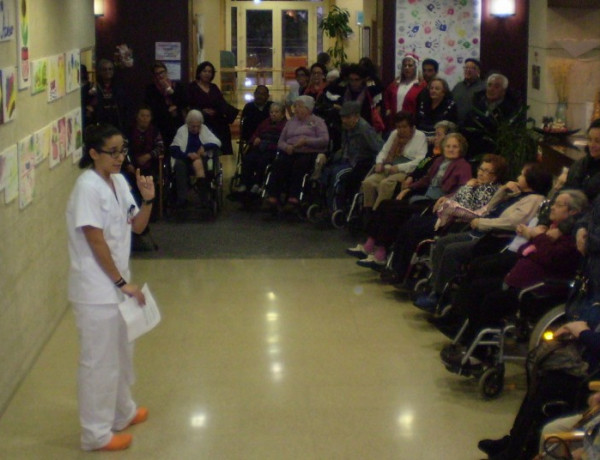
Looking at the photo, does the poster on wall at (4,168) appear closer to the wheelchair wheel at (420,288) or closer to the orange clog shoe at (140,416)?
the orange clog shoe at (140,416)

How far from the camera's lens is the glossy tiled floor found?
4.77m

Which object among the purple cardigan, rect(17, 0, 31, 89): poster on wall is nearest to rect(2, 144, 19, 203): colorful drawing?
rect(17, 0, 31, 89): poster on wall

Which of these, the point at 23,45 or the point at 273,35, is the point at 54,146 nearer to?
the point at 23,45

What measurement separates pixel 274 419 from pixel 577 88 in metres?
4.82

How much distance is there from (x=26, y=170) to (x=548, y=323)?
9.05 ft

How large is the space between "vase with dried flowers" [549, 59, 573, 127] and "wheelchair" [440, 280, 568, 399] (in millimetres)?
3576

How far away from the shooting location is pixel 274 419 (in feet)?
16.6

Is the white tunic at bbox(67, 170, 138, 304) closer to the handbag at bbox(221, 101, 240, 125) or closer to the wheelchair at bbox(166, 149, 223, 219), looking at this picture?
the wheelchair at bbox(166, 149, 223, 219)

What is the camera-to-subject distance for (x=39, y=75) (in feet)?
19.7

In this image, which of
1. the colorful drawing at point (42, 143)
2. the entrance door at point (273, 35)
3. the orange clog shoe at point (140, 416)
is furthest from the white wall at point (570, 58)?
the entrance door at point (273, 35)

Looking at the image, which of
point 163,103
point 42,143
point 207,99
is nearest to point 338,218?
point 207,99

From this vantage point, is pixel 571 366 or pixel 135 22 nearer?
pixel 571 366

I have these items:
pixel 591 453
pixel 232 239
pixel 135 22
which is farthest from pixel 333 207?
pixel 591 453

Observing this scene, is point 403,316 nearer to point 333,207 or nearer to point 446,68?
point 333,207
